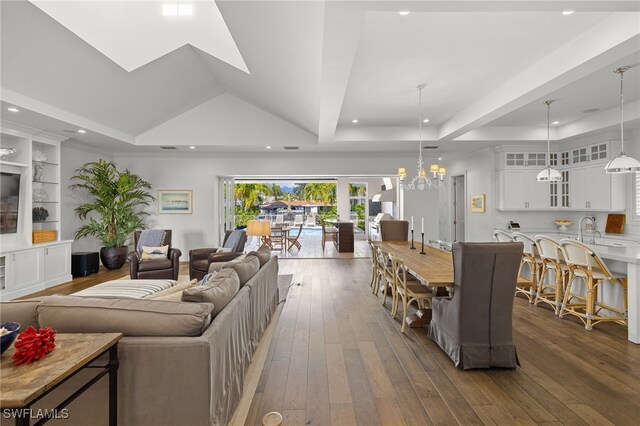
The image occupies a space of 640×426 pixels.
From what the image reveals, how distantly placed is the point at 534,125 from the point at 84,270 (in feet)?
29.0

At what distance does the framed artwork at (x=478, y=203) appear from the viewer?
284 inches

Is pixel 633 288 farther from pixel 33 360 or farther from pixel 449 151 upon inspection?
pixel 449 151

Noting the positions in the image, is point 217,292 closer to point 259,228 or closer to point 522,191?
point 259,228

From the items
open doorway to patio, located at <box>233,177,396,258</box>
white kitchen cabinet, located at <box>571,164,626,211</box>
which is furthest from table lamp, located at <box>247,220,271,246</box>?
white kitchen cabinet, located at <box>571,164,626,211</box>

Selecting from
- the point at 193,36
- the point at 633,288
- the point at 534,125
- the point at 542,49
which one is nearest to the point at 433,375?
the point at 633,288

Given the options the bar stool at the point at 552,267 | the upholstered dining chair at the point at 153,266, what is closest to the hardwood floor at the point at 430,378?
the bar stool at the point at 552,267

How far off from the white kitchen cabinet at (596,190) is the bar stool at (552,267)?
7.37 ft

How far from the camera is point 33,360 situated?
129 cm

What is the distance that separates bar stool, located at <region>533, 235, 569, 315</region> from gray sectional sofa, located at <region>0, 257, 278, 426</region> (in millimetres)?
3876

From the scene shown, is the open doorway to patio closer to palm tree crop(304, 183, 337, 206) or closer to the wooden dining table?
palm tree crop(304, 183, 337, 206)

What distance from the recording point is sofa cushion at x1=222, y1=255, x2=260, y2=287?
2867mm

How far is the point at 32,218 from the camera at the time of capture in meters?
5.20

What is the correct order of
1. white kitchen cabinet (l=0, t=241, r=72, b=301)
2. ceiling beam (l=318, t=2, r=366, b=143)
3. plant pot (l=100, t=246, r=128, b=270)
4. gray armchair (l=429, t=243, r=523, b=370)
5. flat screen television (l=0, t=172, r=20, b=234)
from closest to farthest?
ceiling beam (l=318, t=2, r=366, b=143) → gray armchair (l=429, t=243, r=523, b=370) → white kitchen cabinet (l=0, t=241, r=72, b=301) → flat screen television (l=0, t=172, r=20, b=234) → plant pot (l=100, t=246, r=128, b=270)

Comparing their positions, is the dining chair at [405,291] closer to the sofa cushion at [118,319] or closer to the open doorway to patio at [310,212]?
the sofa cushion at [118,319]
